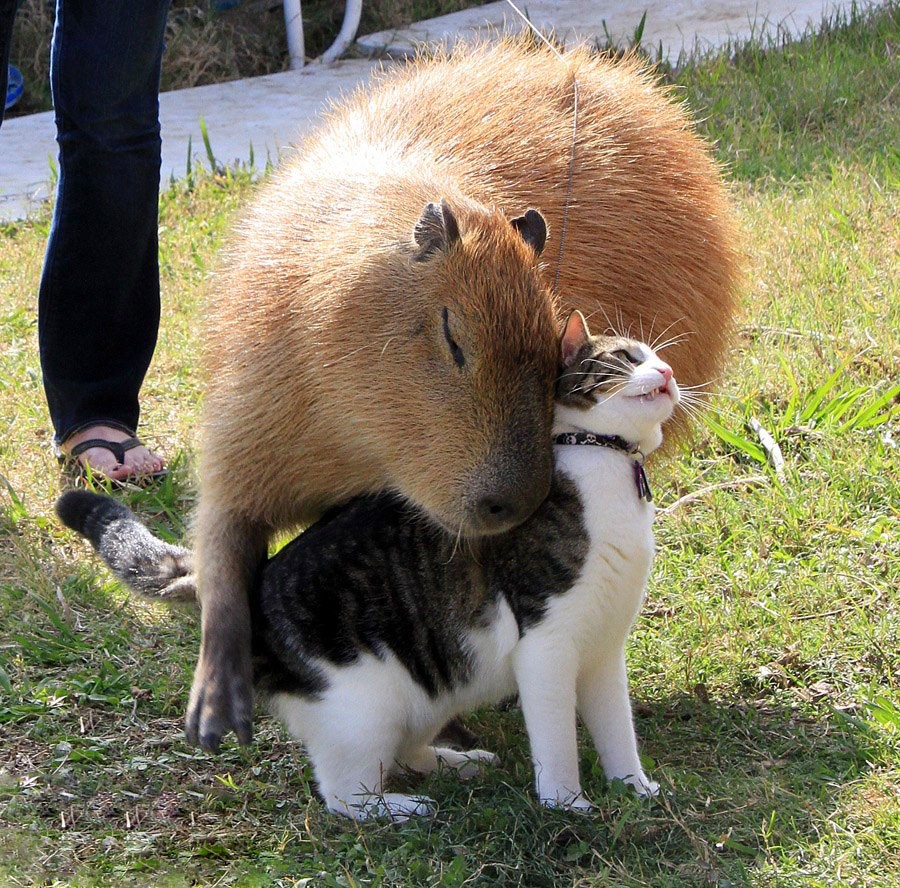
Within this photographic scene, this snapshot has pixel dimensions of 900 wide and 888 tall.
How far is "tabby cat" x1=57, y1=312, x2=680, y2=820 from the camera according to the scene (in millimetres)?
2465

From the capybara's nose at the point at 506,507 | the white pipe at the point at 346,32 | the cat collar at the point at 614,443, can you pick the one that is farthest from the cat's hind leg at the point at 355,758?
the white pipe at the point at 346,32

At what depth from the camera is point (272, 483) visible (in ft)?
9.07

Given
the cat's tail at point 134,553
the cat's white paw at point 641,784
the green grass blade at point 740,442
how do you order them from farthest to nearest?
the green grass blade at point 740,442
the cat's tail at point 134,553
the cat's white paw at point 641,784

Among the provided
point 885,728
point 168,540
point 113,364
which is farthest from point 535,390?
point 113,364

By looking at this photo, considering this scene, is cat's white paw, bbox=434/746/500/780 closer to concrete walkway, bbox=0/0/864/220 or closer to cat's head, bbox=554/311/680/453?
cat's head, bbox=554/311/680/453

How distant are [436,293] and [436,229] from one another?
12 centimetres

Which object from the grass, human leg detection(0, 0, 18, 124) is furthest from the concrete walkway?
human leg detection(0, 0, 18, 124)

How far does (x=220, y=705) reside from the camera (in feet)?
8.77

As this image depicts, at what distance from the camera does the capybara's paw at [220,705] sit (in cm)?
266

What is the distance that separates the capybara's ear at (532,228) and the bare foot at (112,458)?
6.14 feet

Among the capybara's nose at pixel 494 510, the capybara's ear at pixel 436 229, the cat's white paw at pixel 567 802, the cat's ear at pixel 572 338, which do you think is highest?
the capybara's ear at pixel 436 229

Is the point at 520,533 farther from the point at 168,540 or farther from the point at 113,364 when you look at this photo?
the point at 113,364

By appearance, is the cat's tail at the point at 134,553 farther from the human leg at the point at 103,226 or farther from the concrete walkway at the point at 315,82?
the concrete walkway at the point at 315,82

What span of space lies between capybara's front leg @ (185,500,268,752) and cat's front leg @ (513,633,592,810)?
0.57 m
